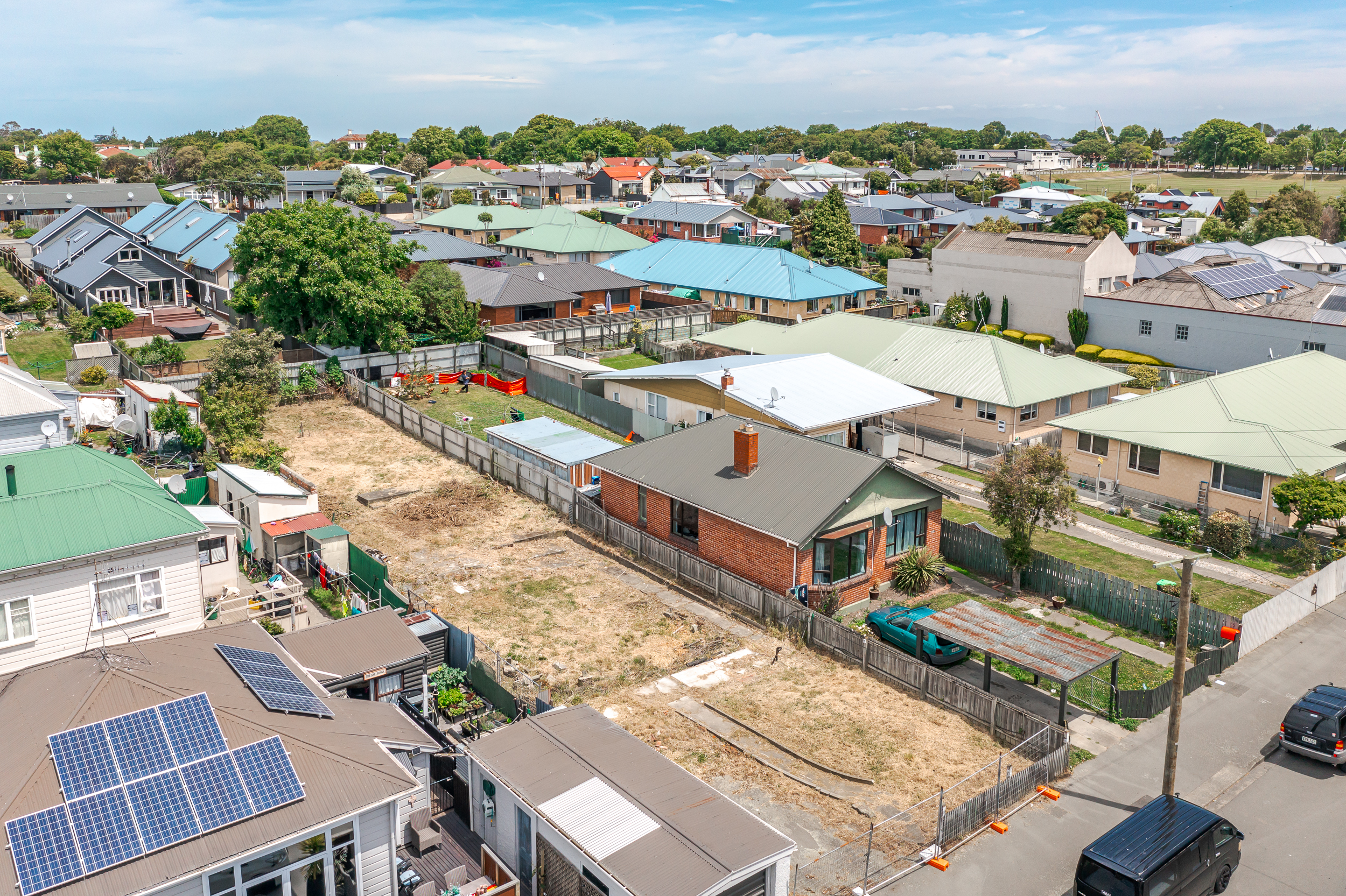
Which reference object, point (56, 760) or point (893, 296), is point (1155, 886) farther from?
point (893, 296)

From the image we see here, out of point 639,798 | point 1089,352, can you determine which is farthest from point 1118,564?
point 1089,352

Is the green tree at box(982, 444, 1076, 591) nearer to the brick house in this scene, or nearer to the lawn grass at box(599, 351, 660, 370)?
the brick house

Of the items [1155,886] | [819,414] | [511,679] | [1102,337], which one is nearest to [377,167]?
[1102,337]

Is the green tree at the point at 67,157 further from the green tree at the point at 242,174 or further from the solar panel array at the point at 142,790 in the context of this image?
the solar panel array at the point at 142,790

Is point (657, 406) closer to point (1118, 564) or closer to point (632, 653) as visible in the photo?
point (632, 653)

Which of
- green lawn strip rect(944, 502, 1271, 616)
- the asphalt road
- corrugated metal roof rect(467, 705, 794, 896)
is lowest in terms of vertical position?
the asphalt road

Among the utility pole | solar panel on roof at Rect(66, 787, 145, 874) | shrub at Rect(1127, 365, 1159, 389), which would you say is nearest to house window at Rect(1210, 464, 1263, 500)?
the utility pole
